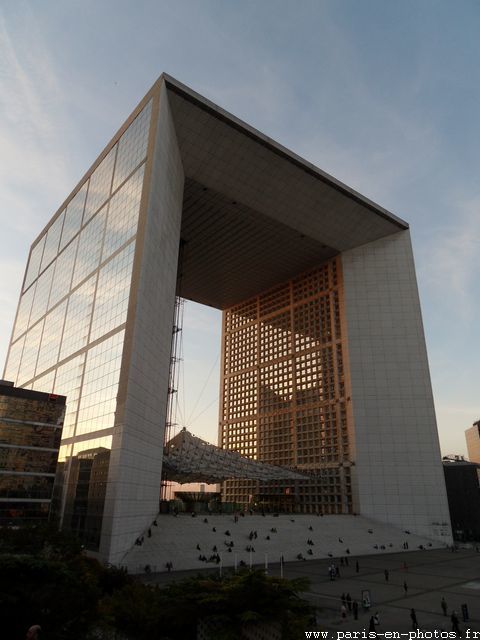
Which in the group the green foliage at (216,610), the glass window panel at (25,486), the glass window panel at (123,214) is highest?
the glass window panel at (123,214)

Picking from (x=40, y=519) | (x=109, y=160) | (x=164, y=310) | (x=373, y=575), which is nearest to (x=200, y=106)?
(x=109, y=160)

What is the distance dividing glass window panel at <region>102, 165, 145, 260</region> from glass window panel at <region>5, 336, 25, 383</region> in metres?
37.9

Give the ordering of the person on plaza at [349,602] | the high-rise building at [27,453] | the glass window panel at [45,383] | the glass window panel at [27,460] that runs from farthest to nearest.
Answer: the glass window panel at [45,383] → the glass window panel at [27,460] → the high-rise building at [27,453] → the person on plaza at [349,602]

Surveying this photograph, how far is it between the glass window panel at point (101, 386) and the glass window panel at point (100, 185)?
21.0 m

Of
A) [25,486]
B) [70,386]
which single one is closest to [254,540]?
[25,486]

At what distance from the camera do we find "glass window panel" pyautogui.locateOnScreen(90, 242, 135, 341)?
141 ft

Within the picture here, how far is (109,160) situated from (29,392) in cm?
3025

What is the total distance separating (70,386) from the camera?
5056 centimetres

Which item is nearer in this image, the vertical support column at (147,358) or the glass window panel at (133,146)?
the vertical support column at (147,358)

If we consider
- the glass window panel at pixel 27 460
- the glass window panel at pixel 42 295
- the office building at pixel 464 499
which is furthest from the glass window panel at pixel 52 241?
the office building at pixel 464 499

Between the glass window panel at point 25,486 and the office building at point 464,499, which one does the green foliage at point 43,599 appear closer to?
the glass window panel at point 25,486

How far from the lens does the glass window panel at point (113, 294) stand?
141 feet

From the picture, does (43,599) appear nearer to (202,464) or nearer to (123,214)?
(123,214)

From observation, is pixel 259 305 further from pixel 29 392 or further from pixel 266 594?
pixel 266 594
